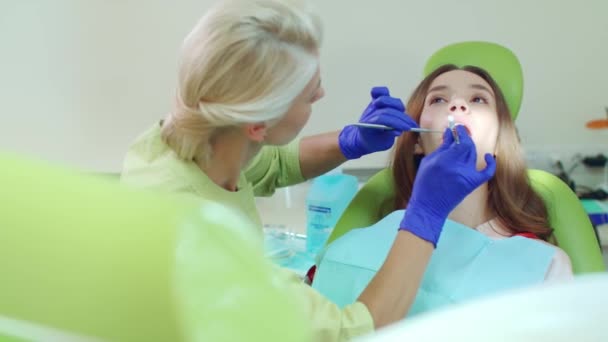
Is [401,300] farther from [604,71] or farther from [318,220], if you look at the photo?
[604,71]

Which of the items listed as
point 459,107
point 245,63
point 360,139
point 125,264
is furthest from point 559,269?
point 125,264

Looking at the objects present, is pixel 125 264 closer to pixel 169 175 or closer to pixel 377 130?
pixel 169 175

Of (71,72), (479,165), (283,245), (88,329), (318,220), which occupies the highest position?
(88,329)

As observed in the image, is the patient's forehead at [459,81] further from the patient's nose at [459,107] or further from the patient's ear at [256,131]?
the patient's ear at [256,131]

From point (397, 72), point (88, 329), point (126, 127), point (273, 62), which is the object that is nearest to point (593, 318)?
point (88, 329)

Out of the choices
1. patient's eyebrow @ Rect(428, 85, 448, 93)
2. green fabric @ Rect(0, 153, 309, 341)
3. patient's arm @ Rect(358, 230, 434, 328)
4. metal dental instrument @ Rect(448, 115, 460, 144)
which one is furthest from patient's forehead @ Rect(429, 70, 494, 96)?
green fabric @ Rect(0, 153, 309, 341)

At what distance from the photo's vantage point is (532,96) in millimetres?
2074

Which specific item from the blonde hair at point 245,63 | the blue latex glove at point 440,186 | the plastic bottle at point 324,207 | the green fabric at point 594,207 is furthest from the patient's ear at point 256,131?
the green fabric at point 594,207

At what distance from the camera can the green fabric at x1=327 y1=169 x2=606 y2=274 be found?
4.27 feet

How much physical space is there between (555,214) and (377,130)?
510mm

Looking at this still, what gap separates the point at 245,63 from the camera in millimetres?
975

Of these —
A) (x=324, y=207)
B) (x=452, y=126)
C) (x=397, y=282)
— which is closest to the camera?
(x=397, y=282)

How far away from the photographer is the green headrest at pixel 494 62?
1.55 metres

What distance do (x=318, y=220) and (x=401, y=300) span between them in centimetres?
88
